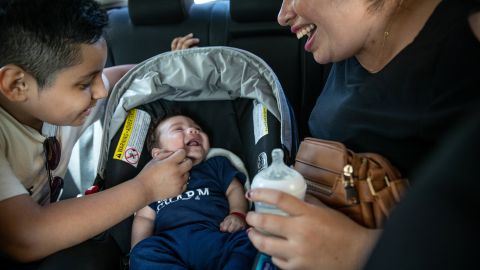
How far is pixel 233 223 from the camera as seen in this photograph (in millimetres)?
1541

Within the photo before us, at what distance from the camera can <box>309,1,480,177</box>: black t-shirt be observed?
0.95 m

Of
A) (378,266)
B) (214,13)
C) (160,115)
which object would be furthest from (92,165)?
(378,266)

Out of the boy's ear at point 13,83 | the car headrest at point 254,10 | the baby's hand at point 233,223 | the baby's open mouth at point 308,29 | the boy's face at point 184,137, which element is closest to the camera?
the boy's ear at point 13,83

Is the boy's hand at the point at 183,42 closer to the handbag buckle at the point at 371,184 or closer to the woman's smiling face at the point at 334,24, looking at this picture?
the woman's smiling face at the point at 334,24

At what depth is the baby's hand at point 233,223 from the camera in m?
1.53

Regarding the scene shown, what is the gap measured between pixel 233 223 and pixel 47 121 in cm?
76

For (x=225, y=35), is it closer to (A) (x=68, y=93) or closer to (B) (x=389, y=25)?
(A) (x=68, y=93)

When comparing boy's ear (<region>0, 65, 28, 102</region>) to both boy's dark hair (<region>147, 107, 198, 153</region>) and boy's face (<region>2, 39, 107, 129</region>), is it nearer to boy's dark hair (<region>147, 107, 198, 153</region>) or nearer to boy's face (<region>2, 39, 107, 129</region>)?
boy's face (<region>2, 39, 107, 129</region>)

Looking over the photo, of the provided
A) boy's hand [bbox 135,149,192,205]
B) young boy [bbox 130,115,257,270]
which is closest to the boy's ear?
boy's hand [bbox 135,149,192,205]

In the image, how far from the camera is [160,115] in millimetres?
1923

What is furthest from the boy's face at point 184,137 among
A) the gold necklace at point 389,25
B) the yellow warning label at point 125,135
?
the gold necklace at point 389,25

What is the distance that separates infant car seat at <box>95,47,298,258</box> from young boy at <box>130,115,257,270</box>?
0.09 metres

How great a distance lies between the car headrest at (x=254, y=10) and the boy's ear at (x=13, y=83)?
120 centimetres

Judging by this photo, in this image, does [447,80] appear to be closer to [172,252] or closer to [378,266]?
[378,266]
